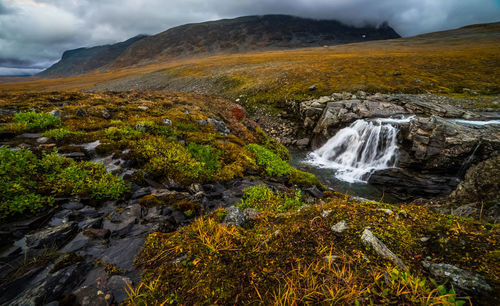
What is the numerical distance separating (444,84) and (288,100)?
28.9 metres

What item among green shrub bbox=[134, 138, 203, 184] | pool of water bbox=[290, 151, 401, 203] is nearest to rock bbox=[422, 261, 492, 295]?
green shrub bbox=[134, 138, 203, 184]

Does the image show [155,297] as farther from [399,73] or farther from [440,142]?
[399,73]

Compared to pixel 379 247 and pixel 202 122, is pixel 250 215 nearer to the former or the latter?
pixel 379 247

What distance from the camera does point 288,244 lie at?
304cm

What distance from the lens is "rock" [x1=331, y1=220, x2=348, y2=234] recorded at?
128 inches

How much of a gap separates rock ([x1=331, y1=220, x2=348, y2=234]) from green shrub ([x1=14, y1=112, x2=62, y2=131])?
35.6 ft

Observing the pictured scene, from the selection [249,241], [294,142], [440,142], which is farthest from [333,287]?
[294,142]

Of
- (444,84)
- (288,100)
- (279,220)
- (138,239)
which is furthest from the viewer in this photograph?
(444,84)

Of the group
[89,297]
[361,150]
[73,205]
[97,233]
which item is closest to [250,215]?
[89,297]

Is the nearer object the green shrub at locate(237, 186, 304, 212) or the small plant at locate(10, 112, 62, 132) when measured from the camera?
the green shrub at locate(237, 186, 304, 212)

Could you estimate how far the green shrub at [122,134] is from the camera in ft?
25.0

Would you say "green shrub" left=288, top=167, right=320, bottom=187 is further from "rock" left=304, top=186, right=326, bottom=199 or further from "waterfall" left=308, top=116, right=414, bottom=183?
"waterfall" left=308, top=116, right=414, bottom=183

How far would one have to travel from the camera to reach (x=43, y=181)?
4.65 meters

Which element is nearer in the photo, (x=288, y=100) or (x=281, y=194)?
(x=281, y=194)
